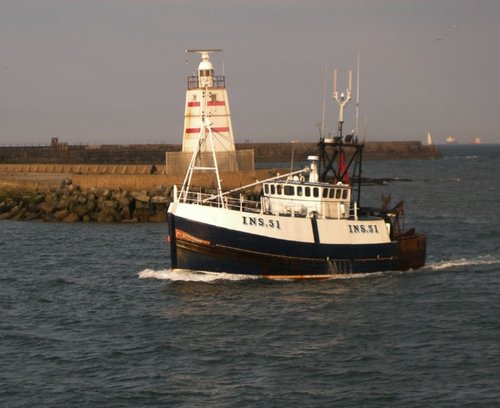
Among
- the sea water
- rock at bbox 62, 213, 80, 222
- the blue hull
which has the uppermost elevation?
the blue hull

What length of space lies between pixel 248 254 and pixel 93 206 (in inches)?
959

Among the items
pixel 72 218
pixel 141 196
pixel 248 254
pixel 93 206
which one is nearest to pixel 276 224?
pixel 248 254

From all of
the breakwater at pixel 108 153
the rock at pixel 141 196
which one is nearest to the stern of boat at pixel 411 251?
the rock at pixel 141 196

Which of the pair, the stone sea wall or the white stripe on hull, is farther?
the stone sea wall

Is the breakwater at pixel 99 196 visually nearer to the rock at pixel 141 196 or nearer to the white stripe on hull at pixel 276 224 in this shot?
the rock at pixel 141 196

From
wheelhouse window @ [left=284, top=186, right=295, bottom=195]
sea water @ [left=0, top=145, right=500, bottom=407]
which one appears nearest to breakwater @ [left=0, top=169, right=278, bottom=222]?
sea water @ [left=0, top=145, right=500, bottom=407]

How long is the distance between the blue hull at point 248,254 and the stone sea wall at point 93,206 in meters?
21.4

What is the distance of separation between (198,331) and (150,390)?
573 cm

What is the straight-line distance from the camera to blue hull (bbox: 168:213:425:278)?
35125 millimetres

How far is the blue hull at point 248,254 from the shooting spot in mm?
35125

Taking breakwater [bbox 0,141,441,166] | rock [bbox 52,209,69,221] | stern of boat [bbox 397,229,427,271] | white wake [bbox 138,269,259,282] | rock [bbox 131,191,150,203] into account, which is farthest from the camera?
breakwater [bbox 0,141,441,166]

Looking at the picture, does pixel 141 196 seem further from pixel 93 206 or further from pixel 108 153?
pixel 108 153

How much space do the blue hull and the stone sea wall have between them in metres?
21.4

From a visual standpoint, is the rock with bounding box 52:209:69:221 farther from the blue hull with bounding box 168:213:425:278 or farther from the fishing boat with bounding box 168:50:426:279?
the blue hull with bounding box 168:213:425:278
